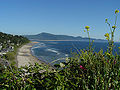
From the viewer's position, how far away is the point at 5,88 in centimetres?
141

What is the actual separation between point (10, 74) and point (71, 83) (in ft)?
2.18

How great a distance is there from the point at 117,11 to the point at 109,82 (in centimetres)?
101

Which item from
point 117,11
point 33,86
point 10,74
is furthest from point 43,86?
point 117,11

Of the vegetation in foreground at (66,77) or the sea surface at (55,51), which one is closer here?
the vegetation in foreground at (66,77)

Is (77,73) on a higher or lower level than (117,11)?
lower

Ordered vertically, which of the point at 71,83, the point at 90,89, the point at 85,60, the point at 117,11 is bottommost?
the point at 90,89

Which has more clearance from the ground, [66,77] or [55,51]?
[66,77]

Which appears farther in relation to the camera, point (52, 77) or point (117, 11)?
point (117, 11)

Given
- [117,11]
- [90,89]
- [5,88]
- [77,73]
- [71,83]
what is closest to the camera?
[5,88]

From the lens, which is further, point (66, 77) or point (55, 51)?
point (55, 51)

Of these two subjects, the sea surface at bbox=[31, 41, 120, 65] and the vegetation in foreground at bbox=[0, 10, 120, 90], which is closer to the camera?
the vegetation in foreground at bbox=[0, 10, 120, 90]

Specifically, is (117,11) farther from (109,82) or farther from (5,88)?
(5,88)

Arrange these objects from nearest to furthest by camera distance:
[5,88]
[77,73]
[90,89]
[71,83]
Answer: [5,88], [71,83], [90,89], [77,73]

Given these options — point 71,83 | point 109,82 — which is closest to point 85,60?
point 109,82
